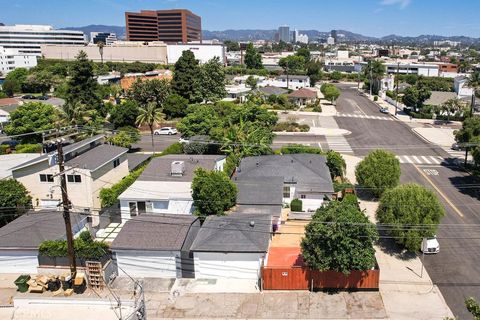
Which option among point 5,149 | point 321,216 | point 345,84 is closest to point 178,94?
point 5,149

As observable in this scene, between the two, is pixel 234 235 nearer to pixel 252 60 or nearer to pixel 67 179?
pixel 67 179

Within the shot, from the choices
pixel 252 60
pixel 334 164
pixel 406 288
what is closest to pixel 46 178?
pixel 334 164

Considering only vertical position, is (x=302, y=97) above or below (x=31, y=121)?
below

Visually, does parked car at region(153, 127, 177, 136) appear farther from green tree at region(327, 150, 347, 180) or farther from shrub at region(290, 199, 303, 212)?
shrub at region(290, 199, 303, 212)

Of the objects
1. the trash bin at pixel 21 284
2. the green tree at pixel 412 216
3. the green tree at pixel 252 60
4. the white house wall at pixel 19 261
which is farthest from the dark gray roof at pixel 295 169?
the green tree at pixel 252 60

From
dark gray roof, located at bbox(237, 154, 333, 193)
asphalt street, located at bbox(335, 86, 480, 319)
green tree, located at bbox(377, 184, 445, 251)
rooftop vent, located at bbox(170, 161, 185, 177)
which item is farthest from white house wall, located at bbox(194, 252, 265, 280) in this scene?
rooftop vent, located at bbox(170, 161, 185, 177)
